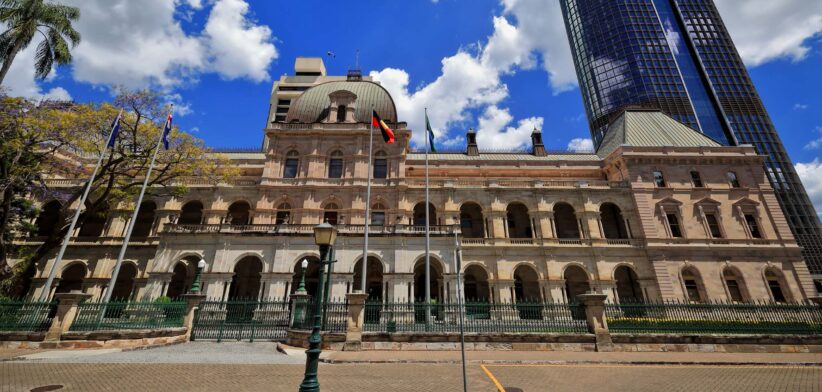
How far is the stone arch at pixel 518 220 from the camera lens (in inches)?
1216

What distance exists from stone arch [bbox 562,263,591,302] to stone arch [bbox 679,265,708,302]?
684 centimetres

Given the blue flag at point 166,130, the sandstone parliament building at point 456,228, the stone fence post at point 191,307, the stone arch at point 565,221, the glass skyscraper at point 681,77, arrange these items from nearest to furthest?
the stone fence post at point 191,307, the blue flag at point 166,130, the sandstone parliament building at point 456,228, the stone arch at point 565,221, the glass skyscraper at point 681,77

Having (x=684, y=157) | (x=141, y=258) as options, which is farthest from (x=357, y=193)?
(x=684, y=157)

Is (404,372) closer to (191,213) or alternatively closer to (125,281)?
(191,213)

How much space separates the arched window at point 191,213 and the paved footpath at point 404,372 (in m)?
21.3

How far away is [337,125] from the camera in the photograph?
30656 millimetres

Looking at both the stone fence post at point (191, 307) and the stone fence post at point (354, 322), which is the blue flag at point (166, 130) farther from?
the stone fence post at point (354, 322)

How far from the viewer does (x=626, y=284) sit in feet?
93.5

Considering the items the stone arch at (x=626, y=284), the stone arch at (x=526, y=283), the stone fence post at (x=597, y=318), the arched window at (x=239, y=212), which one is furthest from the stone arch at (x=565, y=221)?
the arched window at (x=239, y=212)

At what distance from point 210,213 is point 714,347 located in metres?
32.4

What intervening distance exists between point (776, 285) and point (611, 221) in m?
12.1

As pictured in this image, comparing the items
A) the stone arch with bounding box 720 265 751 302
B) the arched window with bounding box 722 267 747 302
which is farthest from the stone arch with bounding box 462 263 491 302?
the arched window with bounding box 722 267 747 302

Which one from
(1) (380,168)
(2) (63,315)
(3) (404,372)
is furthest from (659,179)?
(2) (63,315)

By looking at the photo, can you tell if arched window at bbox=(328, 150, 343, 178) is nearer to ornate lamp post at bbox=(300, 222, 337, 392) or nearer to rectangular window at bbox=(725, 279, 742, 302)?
ornate lamp post at bbox=(300, 222, 337, 392)
